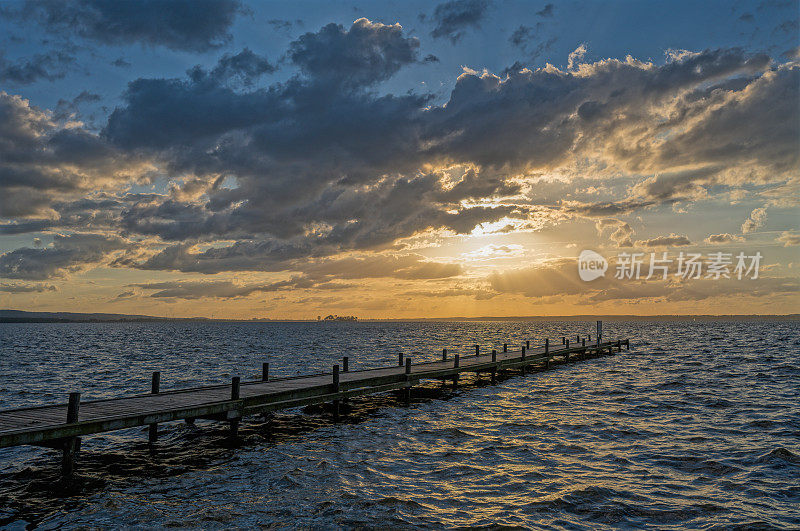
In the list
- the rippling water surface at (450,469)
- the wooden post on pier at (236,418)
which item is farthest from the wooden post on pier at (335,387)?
the wooden post on pier at (236,418)

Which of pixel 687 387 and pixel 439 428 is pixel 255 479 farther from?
pixel 687 387

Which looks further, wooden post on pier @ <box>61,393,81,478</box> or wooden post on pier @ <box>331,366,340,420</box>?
wooden post on pier @ <box>331,366,340,420</box>

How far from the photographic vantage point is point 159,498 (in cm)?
1187

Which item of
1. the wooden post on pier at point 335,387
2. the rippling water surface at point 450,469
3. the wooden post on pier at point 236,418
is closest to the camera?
the rippling water surface at point 450,469

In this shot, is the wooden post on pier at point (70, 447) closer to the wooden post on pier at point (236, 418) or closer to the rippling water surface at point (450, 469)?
the rippling water surface at point (450, 469)

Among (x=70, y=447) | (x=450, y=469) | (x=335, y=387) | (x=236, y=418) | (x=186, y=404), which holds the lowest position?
(x=450, y=469)

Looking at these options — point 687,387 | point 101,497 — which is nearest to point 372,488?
point 101,497

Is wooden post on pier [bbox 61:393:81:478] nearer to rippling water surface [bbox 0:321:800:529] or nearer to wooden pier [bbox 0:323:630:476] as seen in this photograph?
wooden pier [bbox 0:323:630:476]

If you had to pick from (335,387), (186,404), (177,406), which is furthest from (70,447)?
(335,387)

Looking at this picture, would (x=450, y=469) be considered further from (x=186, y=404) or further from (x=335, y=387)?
(x=186, y=404)

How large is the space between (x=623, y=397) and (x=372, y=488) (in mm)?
19000

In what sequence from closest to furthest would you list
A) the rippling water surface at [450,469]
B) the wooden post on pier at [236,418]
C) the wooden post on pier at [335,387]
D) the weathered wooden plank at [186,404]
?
the rippling water surface at [450,469] → the weathered wooden plank at [186,404] → the wooden post on pier at [236,418] → the wooden post on pier at [335,387]

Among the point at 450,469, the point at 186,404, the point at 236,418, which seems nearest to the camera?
the point at 450,469

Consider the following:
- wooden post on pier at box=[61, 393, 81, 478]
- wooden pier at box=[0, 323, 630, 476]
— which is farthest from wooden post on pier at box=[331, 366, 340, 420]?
wooden post on pier at box=[61, 393, 81, 478]
